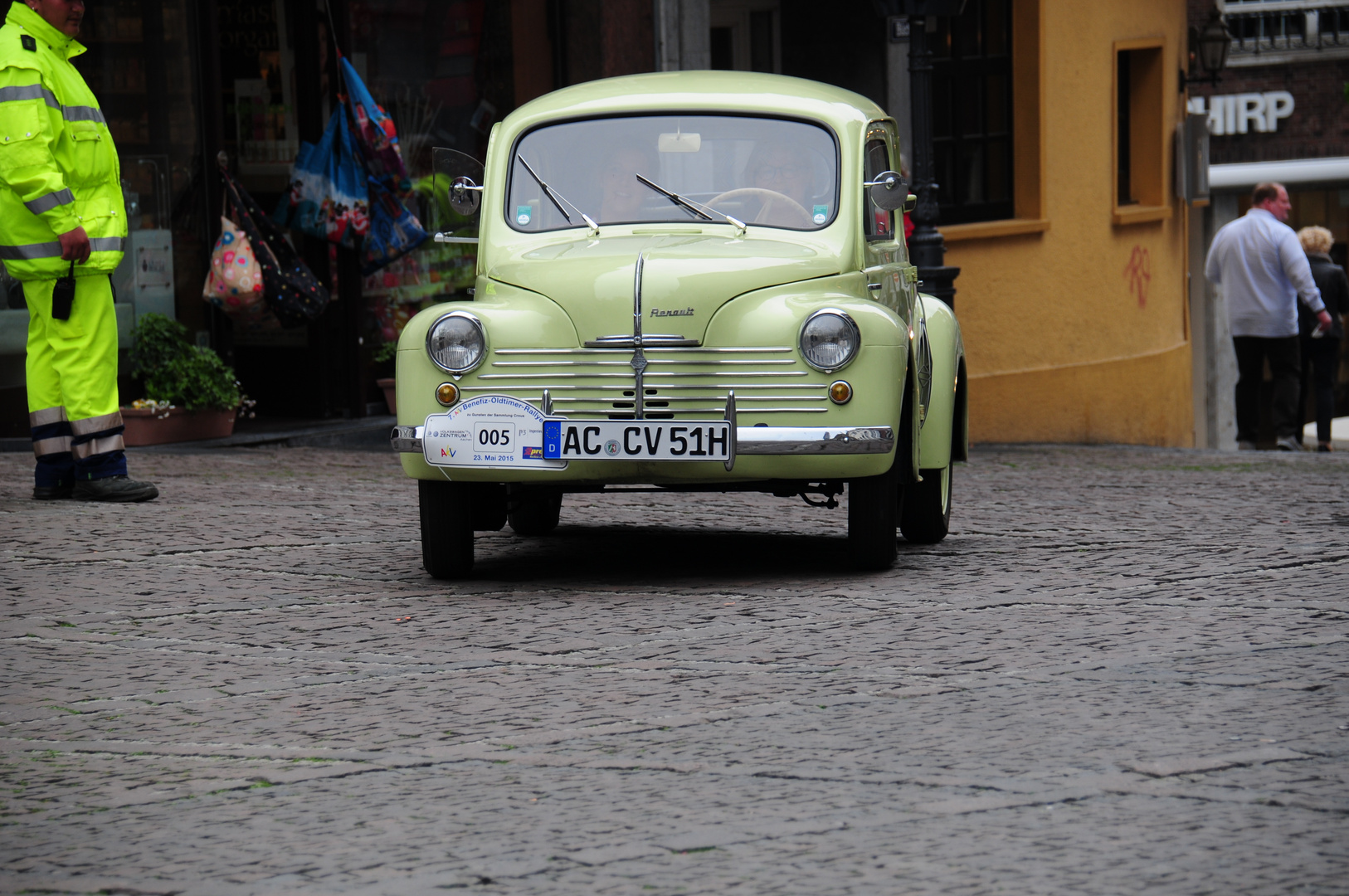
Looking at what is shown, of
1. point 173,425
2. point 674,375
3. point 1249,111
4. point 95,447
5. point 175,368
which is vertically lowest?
point 173,425

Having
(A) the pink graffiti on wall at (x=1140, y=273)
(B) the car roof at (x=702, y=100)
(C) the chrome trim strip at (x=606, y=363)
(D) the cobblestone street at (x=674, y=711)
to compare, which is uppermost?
(B) the car roof at (x=702, y=100)

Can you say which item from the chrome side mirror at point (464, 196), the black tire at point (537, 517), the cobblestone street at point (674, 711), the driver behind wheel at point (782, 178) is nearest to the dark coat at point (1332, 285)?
the cobblestone street at point (674, 711)

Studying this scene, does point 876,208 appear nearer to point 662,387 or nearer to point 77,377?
point 662,387

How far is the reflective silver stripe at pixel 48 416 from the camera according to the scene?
8461 mm

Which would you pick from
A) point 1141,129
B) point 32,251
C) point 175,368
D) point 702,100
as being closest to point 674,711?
point 702,100

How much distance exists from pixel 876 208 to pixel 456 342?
189 centimetres

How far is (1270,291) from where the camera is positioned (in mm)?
14445

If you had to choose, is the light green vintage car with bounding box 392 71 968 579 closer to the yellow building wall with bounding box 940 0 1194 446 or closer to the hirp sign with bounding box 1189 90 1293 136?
the yellow building wall with bounding box 940 0 1194 446

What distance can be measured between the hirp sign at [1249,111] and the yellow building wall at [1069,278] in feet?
35.8

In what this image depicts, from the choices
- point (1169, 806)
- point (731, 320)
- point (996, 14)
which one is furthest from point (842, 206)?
point (996, 14)

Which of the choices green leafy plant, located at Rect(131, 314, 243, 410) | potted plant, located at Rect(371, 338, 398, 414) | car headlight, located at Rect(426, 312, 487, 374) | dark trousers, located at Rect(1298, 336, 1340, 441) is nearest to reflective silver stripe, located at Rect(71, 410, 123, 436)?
car headlight, located at Rect(426, 312, 487, 374)

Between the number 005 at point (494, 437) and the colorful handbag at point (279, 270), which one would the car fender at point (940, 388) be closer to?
the number 005 at point (494, 437)

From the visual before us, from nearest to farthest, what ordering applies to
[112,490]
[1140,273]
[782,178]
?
[782,178] → [112,490] → [1140,273]

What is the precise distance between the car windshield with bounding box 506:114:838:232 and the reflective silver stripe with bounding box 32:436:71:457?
2.50 metres
